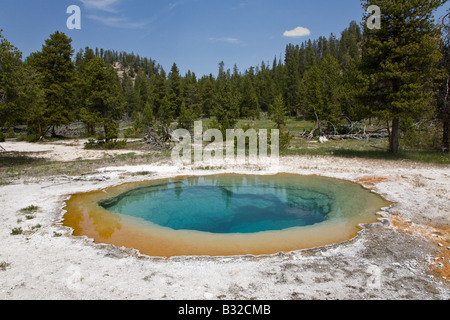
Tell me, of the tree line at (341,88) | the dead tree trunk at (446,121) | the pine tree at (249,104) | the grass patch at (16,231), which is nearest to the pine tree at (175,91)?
the pine tree at (249,104)

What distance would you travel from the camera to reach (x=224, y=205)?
1264 cm

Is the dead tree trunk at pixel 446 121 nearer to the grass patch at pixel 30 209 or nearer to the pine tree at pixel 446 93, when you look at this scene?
the pine tree at pixel 446 93

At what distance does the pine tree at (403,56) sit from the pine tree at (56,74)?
3281 cm

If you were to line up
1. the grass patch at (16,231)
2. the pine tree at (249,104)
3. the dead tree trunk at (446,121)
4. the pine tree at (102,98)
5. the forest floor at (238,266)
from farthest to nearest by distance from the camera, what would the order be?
1. the pine tree at (249,104)
2. the pine tree at (102,98)
3. the dead tree trunk at (446,121)
4. the grass patch at (16,231)
5. the forest floor at (238,266)

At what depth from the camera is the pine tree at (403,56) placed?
56.3 ft

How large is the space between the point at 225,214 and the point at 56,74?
3389 cm

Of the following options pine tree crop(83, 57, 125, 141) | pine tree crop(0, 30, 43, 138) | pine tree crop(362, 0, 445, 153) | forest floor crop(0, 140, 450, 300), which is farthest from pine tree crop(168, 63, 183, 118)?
forest floor crop(0, 140, 450, 300)

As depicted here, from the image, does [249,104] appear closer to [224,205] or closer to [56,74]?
[56,74]

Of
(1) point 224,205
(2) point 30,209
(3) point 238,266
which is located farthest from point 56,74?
(3) point 238,266

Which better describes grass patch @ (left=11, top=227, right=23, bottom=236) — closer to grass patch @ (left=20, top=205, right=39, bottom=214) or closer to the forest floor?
the forest floor

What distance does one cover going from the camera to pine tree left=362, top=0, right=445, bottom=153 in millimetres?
17172

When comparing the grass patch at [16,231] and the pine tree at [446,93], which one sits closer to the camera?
the grass patch at [16,231]

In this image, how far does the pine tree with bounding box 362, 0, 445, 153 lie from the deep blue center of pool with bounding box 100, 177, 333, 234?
8.88 m
